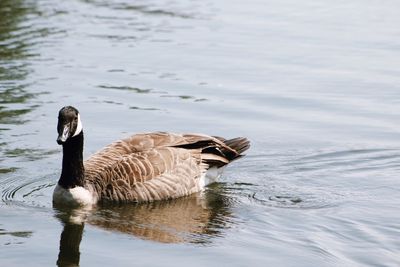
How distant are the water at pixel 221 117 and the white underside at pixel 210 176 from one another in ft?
0.40

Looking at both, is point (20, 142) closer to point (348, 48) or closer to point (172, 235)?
point (172, 235)

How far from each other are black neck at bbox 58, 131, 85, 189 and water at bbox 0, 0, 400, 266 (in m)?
0.38

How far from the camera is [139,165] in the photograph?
1334 cm

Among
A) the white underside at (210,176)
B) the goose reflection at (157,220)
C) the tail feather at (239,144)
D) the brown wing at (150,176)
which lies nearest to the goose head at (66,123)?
the brown wing at (150,176)

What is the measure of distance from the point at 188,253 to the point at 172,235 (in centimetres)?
71

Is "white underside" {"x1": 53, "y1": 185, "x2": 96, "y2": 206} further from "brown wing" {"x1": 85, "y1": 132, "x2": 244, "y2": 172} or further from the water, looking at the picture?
"brown wing" {"x1": 85, "y1": 132, "x2": 244, "y2": 172}

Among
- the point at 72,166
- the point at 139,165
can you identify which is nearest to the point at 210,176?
the point at 139,165

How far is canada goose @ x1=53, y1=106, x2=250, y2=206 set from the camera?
12930 mm

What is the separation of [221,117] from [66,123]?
420cm

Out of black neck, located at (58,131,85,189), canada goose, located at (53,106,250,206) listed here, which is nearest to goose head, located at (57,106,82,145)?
canada goose, located at (53,106,250,206)

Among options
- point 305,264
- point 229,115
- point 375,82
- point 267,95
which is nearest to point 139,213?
point 305,264

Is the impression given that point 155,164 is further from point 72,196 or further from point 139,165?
point 72,196

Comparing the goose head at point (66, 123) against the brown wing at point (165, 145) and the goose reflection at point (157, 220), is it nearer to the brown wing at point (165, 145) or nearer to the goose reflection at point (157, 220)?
the brown wing at point (165, 145)

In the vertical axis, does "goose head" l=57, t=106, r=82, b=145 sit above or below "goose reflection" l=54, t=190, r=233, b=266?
above
